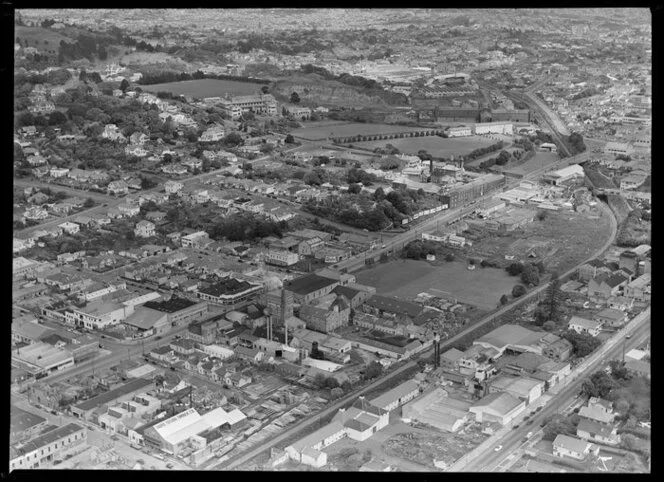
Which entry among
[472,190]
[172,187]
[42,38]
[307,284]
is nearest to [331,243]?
[307,284]

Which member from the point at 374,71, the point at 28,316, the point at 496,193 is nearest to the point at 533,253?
the point at 496,193

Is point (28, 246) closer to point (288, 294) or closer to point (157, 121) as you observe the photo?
point (288, 294)

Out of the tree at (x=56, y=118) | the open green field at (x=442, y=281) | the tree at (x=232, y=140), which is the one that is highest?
the tree at (x=56, y=118)

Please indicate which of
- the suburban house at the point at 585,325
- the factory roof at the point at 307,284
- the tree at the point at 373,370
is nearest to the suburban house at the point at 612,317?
the suburban house at the point at 585,325

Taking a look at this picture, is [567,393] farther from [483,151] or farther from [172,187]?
[483,151]

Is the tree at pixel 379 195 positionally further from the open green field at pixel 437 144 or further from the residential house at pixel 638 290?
the residential house at pixel 638 290

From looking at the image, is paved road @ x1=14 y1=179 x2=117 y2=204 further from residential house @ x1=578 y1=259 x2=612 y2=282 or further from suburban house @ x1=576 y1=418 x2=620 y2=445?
suburban house @ x1=576 y1=418 x2=620 y2=445

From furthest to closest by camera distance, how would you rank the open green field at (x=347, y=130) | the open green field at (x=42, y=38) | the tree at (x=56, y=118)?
1. the open green field at (x=42, y=38)
2. the open green field at (x=347, y=130)
3. the tree at (x=56, y=118)

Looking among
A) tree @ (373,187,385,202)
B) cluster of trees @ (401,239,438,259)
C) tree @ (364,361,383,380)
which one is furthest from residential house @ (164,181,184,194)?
tree @ (364,361,383,380)
